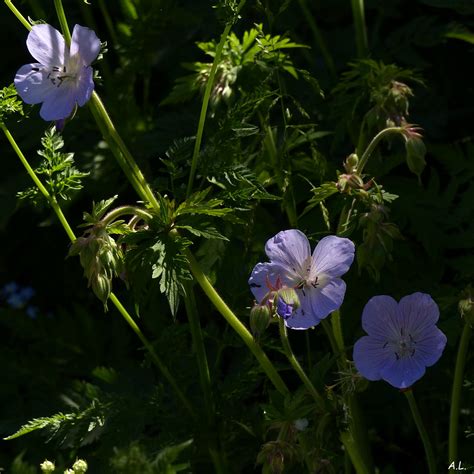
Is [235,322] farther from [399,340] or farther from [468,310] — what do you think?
[468,310]

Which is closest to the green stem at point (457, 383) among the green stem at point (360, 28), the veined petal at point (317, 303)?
the veined petal at point (317, 303)

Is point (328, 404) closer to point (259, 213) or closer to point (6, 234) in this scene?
point (259, 213)

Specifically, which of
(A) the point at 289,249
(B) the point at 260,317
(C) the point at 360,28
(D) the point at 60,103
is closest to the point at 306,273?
(A) the point at 289,249

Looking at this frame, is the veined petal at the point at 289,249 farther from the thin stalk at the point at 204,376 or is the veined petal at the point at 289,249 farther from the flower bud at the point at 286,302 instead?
the thin stalk at the point at 204,376

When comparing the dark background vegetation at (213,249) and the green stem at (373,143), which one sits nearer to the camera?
the green stem at (373,143)

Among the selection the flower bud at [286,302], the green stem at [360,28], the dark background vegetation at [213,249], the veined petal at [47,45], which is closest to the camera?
the flower bud at [286,302]

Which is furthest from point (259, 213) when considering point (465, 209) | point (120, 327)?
point (120, 327)

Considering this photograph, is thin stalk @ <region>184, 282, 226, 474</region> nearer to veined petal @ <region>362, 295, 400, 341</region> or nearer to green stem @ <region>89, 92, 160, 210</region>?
green stem @ <region>89, 92, 160, 210</region>
